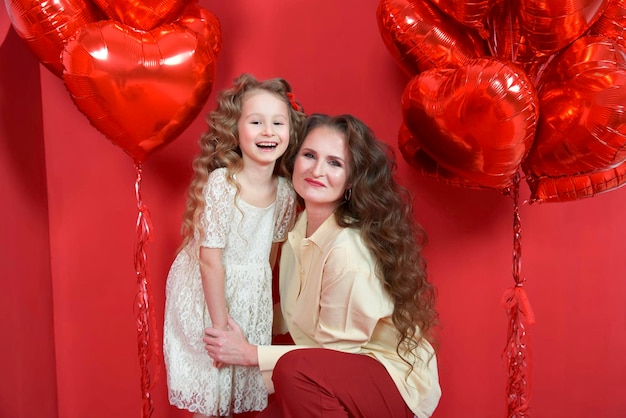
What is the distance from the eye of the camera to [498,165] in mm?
1430

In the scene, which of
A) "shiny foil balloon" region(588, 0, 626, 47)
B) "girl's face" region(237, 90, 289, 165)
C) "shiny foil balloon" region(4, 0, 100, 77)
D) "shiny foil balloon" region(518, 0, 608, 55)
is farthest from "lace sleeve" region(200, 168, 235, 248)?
"shiny foil balloon" region(588, 0, 626, 47)

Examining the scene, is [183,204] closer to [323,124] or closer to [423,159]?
[323,124]

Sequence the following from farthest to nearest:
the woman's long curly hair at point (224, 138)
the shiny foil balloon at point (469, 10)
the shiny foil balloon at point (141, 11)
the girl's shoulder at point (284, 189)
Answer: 1. the girl's shoulder at point (284, 189)
2. the woman's long curly hair at point (224, 138)
3. the shiny foil balloon at point (141, 11)
4. the shiny foil balloon at point (469, 10)

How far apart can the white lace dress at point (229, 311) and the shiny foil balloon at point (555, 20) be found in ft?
2.84

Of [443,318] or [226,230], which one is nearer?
[226,230]

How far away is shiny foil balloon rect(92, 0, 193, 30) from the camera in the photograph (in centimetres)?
157

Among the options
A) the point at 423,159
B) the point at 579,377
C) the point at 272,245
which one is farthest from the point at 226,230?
the point at 579,377

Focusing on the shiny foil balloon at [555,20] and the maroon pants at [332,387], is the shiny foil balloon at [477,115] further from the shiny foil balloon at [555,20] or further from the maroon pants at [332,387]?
the maroon pants at [332,387]

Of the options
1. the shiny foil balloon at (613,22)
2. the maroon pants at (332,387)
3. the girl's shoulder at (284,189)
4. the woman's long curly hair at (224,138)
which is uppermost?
the shiny foil balloon at (613,22)

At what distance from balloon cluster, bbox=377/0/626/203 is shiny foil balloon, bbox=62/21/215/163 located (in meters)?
0.57

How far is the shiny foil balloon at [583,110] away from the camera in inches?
52.9

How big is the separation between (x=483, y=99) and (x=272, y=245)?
3.06 feet

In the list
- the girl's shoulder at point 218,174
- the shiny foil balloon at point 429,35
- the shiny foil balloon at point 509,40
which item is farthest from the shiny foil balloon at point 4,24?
the shiny foil balloon at point 509,40

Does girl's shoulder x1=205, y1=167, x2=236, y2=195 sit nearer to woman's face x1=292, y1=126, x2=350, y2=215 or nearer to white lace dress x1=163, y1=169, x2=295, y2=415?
white lace dress x1=163, y1=169, x2=295, y2=415
